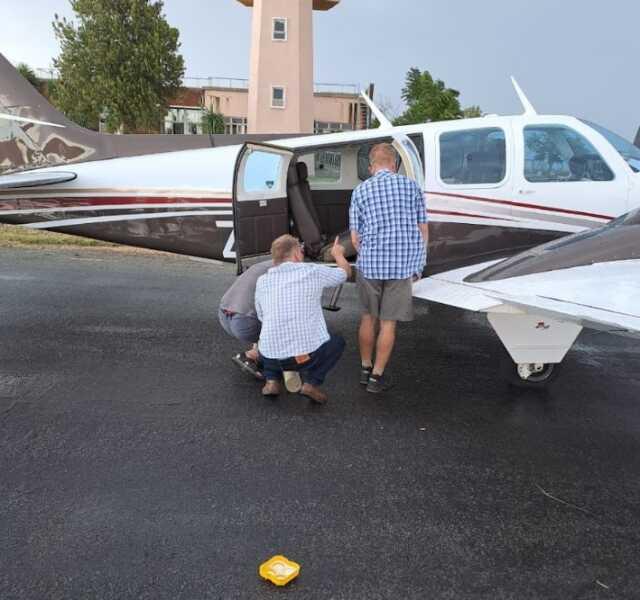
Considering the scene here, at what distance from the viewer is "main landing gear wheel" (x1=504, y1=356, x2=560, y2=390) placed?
469cm

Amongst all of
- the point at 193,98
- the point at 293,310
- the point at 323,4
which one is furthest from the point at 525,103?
the point at 193,98

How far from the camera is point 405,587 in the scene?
8.12 feet

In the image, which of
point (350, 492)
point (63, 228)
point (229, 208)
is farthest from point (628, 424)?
point (63, 228)

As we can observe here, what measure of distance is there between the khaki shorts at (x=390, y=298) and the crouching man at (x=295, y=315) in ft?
1.15

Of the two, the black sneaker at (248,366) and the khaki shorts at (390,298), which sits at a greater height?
the khaki shorts at (390,298)

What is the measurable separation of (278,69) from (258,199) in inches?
1146

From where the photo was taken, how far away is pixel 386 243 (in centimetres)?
436

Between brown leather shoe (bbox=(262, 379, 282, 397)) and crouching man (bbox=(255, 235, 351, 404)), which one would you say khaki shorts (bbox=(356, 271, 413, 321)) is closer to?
crouching man (bbox=(255, 235, 351, 404))

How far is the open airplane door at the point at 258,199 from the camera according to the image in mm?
5863

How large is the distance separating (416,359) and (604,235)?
1.91m

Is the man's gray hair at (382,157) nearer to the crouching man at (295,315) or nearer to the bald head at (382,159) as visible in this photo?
the bald head at (382,159)

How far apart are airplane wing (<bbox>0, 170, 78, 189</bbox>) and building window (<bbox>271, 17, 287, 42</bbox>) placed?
29648 mm

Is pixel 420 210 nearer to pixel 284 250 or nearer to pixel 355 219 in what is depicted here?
pixel 355 219

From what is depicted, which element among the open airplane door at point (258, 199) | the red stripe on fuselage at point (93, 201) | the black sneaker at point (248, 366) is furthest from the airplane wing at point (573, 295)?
the red stripe on fuselage at point (93, 201)
